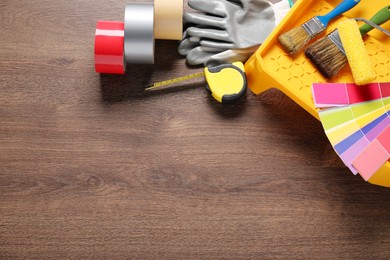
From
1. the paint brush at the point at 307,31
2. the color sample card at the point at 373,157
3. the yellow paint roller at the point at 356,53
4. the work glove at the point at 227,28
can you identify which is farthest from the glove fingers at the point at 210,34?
the color sample card at the point at 373,157

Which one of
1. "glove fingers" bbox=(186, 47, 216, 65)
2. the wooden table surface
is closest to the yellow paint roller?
the wooden table surface

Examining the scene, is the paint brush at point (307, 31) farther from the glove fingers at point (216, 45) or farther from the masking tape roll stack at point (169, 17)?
the masking tape roll stack at point (169, 17)

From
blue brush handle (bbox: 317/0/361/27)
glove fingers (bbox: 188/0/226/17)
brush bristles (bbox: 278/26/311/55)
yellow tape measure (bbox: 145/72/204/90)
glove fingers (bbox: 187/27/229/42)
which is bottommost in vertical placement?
yellow tape measure (bbox: 145/72/204/90)

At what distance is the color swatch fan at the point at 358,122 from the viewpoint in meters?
0.75

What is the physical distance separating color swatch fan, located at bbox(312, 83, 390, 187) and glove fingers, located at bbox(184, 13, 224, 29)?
232mm

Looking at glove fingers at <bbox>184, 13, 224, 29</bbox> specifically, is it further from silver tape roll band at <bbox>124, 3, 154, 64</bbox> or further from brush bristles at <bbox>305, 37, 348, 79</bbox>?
brush bristles at <bbox>305, 37, 348, 79</bbox>

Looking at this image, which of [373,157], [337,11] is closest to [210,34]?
[337,11]

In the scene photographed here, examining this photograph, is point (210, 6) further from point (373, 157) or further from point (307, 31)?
point (373, 157)

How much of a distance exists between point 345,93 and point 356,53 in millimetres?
76

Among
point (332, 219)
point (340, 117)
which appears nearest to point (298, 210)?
point (332, 219)

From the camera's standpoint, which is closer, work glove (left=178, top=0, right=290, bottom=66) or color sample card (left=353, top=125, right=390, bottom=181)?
color sample card (left=353, top=125, right=390, bottom=181)

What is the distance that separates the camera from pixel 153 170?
83 cm

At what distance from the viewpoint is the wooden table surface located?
79 cm

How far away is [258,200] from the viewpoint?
2.70ft
